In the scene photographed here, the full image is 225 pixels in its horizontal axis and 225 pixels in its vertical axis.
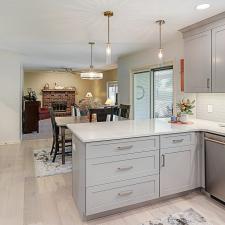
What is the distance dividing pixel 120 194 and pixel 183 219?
2.33 ft

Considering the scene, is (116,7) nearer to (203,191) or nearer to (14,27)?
(14,27)

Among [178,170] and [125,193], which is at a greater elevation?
[178,170]

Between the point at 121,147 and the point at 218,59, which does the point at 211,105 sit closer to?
the point at 218,59

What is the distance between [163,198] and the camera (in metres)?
2.69

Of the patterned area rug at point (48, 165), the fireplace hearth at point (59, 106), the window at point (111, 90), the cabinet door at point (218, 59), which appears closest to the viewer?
the cabinet door at point (218, 59)

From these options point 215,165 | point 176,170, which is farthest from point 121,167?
point 215,165

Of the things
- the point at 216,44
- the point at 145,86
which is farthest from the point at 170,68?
the point at 216,44

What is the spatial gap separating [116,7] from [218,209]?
2735mm

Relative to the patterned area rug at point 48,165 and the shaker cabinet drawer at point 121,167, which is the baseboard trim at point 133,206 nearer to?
the shaker cabinet drawer at point 121,167

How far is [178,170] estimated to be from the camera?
8.76 ft

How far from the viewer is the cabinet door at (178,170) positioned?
257 centimetres

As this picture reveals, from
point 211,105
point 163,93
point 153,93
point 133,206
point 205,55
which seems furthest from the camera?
point 153,93

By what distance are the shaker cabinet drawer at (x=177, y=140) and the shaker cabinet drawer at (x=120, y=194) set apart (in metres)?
0.40

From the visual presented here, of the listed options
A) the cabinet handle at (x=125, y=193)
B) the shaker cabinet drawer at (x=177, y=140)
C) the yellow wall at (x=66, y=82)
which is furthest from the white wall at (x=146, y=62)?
the yellow wall at (x=66, y=82)
